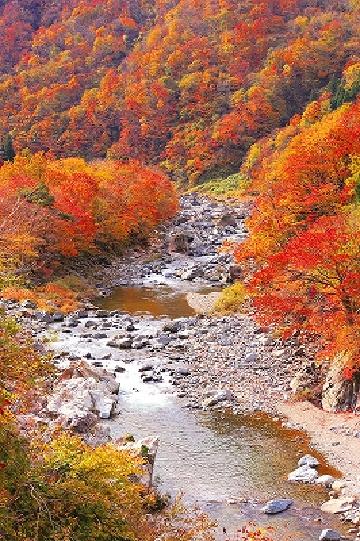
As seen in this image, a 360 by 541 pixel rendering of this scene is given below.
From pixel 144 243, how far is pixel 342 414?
38.1 metres

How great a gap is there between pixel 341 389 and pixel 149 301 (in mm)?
20550

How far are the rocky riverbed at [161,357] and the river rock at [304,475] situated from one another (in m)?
0.12

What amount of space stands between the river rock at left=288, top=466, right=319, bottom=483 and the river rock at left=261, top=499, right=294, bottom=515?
1371mm

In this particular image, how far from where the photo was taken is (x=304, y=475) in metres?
19.4

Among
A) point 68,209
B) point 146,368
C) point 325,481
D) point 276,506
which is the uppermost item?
point 68,209

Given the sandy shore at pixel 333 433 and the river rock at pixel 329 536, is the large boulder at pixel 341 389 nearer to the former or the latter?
the sandy shore at pixel 333 433

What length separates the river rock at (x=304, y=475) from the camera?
1920cm

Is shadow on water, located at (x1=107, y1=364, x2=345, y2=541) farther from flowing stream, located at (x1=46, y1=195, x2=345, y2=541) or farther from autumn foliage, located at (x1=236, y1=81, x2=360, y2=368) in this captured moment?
autumn foliage, located at (x1=236, y1=81, x2=360, y2=368)

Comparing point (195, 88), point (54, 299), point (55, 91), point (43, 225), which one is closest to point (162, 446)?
point (54, 299)

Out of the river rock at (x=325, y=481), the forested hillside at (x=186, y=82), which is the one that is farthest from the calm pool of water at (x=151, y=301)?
the forested hillside at (x=186, y=82)

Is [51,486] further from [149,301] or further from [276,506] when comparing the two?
[149,301]

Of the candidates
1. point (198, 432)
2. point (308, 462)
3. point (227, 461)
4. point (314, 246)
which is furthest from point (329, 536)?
point (314, 246)

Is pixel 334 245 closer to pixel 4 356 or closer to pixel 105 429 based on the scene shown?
pixel 105 429

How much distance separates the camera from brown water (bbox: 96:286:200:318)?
39.8 m
